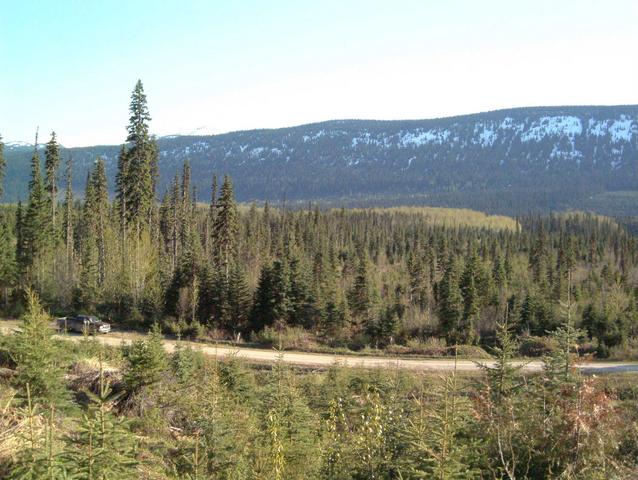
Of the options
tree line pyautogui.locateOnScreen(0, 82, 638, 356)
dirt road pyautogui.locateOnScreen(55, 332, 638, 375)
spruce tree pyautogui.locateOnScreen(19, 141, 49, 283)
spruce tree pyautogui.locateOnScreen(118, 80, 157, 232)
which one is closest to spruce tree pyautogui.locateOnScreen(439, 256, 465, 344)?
tree line pyautogui.locateOnScreen(0, 82, 638, 356)

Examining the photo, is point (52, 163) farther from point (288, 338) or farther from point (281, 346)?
point (281, 346)

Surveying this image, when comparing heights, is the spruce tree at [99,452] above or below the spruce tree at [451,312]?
above

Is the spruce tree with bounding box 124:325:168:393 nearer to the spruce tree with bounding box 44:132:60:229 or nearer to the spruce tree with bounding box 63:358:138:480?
the spruce tree with bounding box 63:358:138:480

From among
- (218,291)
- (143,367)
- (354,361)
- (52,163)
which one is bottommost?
(354,361)

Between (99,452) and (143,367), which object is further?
(143,367)

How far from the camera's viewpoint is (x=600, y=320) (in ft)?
142

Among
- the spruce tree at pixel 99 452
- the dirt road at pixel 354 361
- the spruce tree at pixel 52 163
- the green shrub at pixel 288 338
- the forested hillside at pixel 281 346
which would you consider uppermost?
the spruce tree at pixel 52 163

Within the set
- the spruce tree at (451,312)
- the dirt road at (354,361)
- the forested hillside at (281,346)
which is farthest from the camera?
the spruce tree at (451,312)

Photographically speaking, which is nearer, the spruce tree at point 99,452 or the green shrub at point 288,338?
the spruce tree at point 99,452


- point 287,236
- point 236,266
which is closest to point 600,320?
point 236,266

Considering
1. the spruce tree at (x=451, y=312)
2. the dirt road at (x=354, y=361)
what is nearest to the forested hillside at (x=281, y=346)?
the spruce tree at (x=451, y=312)

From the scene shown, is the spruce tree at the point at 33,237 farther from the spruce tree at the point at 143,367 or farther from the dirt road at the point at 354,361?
the spruce tree at the point at 143,367

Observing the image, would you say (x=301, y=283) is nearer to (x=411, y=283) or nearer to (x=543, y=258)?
(x=411, y=283)

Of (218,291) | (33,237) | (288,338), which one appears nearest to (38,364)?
(288,338)
